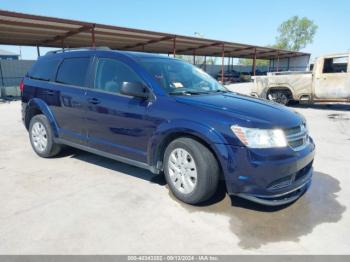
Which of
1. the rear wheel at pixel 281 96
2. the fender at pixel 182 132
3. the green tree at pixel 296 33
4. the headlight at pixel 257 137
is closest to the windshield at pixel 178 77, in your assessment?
the fender at pixel 182 132

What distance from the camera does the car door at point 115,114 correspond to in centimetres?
391

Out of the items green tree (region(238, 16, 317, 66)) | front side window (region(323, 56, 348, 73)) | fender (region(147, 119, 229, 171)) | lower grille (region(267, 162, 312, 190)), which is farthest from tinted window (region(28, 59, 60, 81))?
green tree (region(238, 16, 317, 66))

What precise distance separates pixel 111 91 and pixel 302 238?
2970mm

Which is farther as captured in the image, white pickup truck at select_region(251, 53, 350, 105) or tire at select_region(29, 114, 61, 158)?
white pickup truck at select_region(251, 53, 350, 105)

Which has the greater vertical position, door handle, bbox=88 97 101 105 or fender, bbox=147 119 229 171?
door handle, bbox=88 97 101 105

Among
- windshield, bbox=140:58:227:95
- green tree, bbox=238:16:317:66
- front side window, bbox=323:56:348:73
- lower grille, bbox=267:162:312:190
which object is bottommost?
lower grille, bbox=267:162:312:190

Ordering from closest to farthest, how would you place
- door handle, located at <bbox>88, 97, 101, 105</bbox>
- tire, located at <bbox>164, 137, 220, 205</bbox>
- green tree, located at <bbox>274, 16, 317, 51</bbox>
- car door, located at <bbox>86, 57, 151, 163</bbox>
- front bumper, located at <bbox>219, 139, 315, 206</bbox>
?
front bumper, located at <bbox>219, 139, 315, 206</bbox> < tire, located at <bbox>164, 137, 220, 205</bbox> < car door, located at <bbox>86, 57, 151, 163</bbox> < door handle, located at <bbox>88, 97, 101, 105</bbox> < green tree, located at <bbox>274, 16, 317, 51</bbox>

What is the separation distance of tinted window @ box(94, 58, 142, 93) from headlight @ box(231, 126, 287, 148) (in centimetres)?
159

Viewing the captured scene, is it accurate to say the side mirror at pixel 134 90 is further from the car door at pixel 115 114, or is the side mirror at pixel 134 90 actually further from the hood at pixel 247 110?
the hood at pixel 247 110

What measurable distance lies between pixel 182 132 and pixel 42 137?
124 inches

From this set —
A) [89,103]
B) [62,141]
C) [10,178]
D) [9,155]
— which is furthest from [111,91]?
[9,155]

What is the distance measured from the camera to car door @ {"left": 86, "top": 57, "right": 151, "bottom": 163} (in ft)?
12.8

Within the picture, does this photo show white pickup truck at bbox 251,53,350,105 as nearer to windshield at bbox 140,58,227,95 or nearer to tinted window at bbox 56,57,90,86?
windshield at bbox 140,58,227,95

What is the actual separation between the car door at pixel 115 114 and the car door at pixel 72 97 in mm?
194
